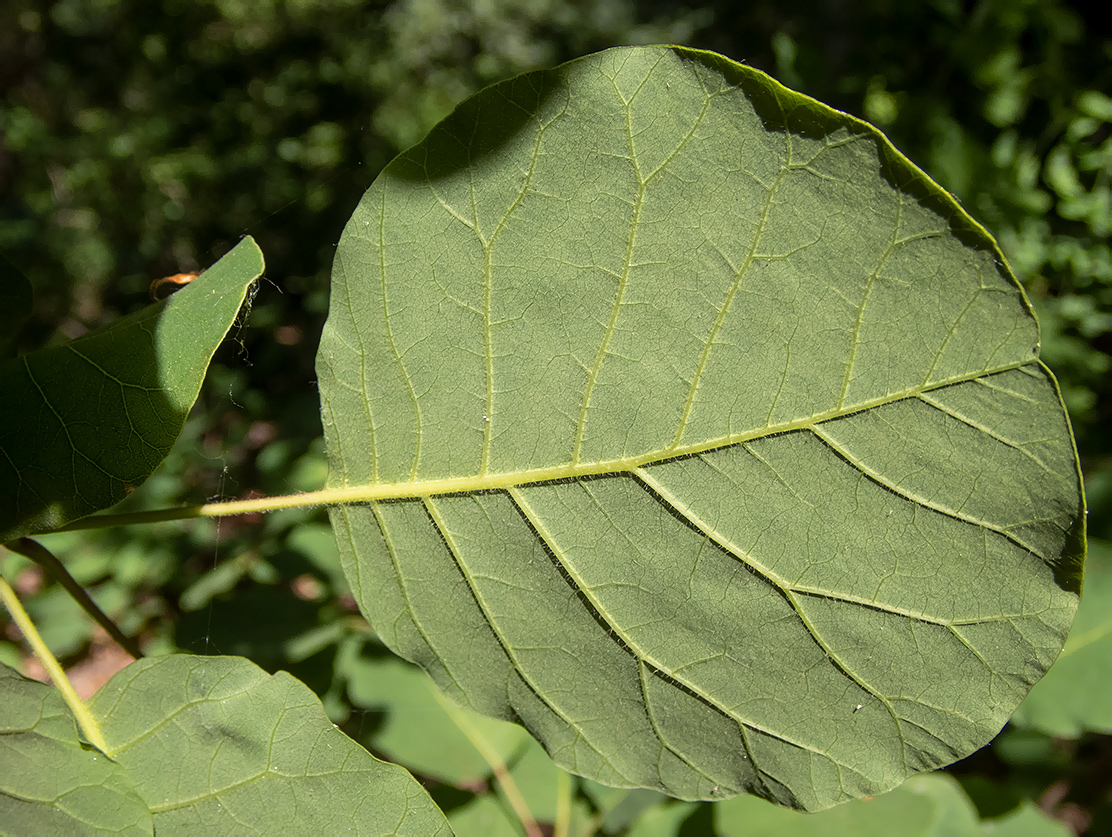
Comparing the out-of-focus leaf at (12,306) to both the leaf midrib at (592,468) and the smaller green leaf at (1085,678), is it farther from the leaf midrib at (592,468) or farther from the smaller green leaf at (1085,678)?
the smaller green leaf at (1085,678)

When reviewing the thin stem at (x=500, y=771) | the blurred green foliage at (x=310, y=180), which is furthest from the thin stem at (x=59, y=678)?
the thin stem at (x=500, y=771)

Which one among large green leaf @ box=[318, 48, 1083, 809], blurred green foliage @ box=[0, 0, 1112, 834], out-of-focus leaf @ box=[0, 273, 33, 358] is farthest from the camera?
blurred green foliage @ box=[0, 0, 1112, 834]

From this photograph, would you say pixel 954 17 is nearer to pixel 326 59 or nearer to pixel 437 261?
pixel 437 261

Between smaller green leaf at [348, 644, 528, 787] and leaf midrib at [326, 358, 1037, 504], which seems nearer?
leaf midrib at [326, 358, 1037, 504]

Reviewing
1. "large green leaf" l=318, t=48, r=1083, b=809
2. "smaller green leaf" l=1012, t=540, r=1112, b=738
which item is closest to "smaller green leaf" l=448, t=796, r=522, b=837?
"large green leaf" l=318, t=48, r=1083, b=809

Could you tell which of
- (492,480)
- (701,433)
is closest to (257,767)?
(492,480)

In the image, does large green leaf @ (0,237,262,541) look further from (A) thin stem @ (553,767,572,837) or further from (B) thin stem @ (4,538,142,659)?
(A) thin stem @ (553,767,572,837)

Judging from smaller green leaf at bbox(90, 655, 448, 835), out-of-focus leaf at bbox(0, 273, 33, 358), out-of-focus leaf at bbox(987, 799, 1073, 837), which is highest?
out-of-focus leaf at bbox(0, 273, 33, 358)
